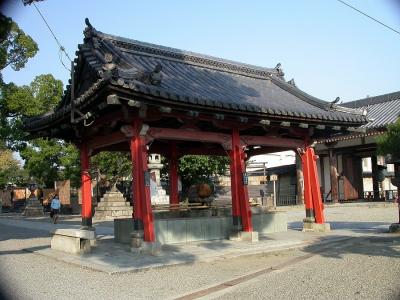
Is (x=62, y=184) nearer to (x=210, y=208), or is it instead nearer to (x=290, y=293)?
(x=210, y=208)

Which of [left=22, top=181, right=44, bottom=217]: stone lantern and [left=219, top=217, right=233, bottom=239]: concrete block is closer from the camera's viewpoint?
[left=219, top=217, right=233, bottom=239]: concrete block

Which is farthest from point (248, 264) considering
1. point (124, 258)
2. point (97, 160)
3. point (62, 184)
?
point (62, 184)

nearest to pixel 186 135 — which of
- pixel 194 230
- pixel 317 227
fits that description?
pixel 194 230

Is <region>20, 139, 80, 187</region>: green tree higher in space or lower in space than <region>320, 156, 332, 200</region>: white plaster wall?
higher

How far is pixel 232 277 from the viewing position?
874 centimetres

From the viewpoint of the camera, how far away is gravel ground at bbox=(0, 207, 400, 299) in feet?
24.1

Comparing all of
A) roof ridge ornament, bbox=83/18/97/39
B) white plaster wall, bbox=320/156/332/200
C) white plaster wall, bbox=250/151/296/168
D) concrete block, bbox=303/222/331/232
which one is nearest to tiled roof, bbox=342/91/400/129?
white plaster wall, bbox=320/156/332/200

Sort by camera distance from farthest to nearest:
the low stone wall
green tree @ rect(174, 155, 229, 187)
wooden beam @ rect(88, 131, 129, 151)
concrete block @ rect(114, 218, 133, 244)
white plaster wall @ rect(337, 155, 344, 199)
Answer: white plaster wall @ rect(337, 155, 344, 199), green tree @ rect(174, 155, 229, 187), concrete block @ rect(114, 218, 133, 244), the low stone wall, wooden beam @ rect(88, 131, 129, 151)

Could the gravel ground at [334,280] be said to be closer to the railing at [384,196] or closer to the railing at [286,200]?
the railing at [384,196]

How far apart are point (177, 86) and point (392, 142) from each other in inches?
271

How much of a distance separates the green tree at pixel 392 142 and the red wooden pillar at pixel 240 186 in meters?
4.64

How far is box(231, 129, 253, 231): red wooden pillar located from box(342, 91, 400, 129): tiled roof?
62.3ft

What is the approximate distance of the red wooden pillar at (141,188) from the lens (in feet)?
38.1

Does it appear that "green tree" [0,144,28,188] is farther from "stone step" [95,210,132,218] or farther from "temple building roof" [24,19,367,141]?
"temple building roof" [24,19,367,141]
